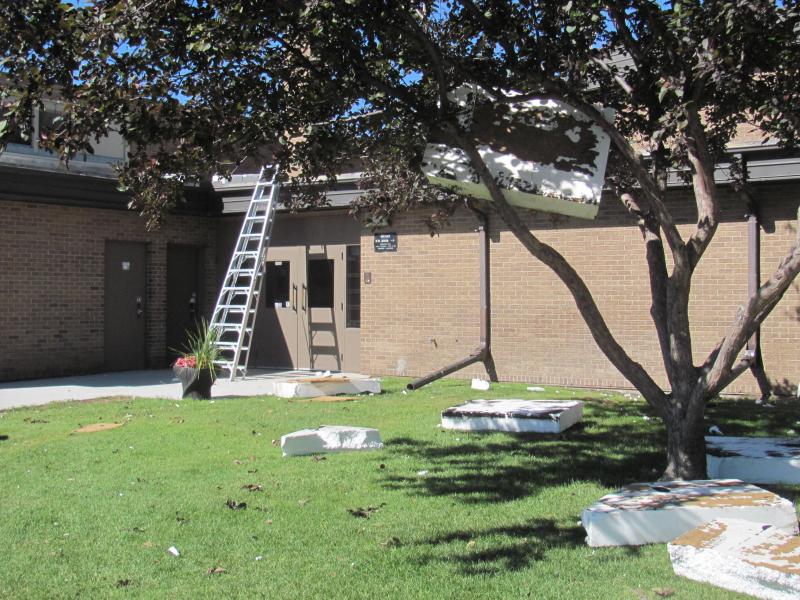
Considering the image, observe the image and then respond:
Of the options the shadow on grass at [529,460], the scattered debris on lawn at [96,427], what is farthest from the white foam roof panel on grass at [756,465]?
the scattered debris on lawn at [96,427]

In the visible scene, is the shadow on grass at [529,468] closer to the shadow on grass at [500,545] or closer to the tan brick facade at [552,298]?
the shadow on grass at [500,545]

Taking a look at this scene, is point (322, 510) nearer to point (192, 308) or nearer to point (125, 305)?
point (125, 305)

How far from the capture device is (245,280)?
54.0ft

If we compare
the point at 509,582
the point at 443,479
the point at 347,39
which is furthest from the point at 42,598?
the point at 347,39

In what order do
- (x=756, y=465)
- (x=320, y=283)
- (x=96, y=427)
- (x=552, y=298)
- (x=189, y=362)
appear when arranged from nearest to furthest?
1. (x=756, y=465)
2. (x=96, y=427)
3. (x=189, y=362)
4. (x=552, y=298)
5. (x=320, y=283)

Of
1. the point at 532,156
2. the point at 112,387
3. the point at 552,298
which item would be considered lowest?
the point at 112,387

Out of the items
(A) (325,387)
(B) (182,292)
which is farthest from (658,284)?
(B) (182,292)

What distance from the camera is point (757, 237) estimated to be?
11.2 meters

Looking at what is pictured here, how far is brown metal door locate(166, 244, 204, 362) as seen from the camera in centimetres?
1662

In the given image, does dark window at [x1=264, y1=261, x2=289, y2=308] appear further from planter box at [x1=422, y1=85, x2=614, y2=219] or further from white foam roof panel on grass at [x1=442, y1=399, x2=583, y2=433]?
planter box at [x1=422, y1=85, x2=614, y2=219]

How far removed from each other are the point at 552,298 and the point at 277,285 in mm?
6076

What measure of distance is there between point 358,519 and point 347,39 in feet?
11.7

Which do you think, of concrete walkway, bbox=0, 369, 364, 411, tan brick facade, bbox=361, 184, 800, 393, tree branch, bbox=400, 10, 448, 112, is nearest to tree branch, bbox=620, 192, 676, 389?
tree branch, bbox=400, 10, 448, 112

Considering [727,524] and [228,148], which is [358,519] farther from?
[228,148]
